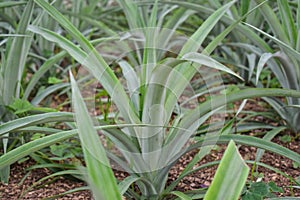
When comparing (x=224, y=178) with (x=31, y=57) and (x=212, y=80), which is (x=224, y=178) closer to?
(x=212, y=80)

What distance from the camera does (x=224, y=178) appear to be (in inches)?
34.1

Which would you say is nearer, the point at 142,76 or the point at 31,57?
the point at 142,76

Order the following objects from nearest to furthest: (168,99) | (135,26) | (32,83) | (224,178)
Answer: (224,178) → (168,99) → (32,83) → (135,26)

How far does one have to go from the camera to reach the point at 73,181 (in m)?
1.55

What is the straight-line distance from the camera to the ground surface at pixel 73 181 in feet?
4.88

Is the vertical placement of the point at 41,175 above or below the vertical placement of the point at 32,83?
below

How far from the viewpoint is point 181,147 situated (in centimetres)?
134

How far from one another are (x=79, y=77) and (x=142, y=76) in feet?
2.36

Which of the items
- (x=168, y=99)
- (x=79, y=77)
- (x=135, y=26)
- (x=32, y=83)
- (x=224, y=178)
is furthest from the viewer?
(x=79, y=77)

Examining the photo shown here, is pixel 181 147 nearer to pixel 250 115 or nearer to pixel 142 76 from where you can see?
pixel 142 76

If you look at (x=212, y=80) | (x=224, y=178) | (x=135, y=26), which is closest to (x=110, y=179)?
(x=224, y=178)

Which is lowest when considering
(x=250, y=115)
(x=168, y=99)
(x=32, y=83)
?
(x=250, y=115)

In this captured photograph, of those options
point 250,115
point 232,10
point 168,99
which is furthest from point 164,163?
point 232,10

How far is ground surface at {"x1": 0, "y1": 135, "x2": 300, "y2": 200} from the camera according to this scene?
4.88 ft
